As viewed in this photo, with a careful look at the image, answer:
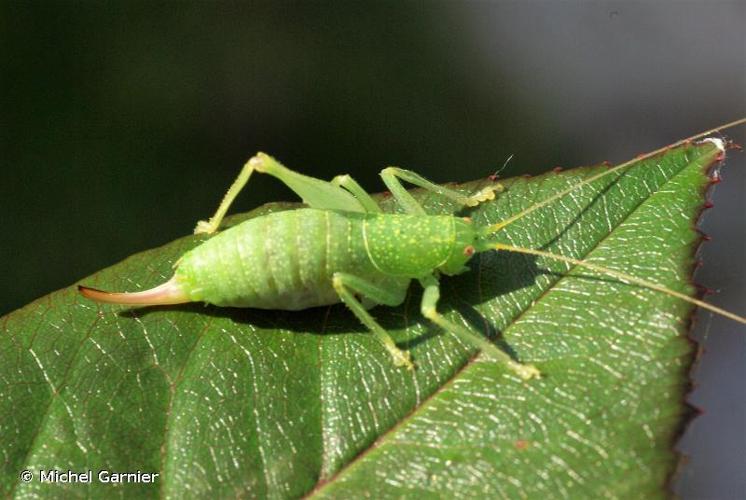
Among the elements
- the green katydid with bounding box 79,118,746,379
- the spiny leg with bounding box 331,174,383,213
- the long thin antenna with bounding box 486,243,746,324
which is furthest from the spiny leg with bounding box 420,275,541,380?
the spiny leg with bounding box 331,174,383,213

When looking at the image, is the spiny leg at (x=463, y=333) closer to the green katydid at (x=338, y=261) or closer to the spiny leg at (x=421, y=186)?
the green katydid at (x=338, y=261)

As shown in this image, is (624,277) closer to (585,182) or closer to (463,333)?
(585,182)

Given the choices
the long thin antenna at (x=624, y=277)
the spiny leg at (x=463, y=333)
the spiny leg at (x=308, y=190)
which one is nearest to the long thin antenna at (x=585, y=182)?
the long thin antenna at (x=624, y=277)

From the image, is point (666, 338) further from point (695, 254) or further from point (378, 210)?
point (378, 210)

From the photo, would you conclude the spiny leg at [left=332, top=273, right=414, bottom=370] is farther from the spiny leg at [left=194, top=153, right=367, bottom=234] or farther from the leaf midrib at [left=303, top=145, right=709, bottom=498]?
the spiny leg at [left=194, top=153, right=367, bottom=234]

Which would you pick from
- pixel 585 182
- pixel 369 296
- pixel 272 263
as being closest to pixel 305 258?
pixel 272 263

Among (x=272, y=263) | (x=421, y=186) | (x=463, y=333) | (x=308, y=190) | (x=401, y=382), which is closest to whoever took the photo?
(x=401, y=382)
